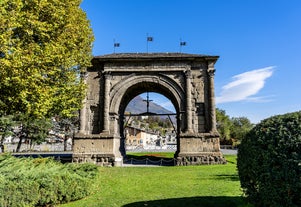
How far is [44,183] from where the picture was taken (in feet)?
25.0

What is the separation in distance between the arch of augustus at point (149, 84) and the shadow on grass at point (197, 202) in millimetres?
11840

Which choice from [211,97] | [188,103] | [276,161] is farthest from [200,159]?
[276,161]

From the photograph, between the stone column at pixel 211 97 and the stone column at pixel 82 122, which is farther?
the stone column at pixel 82 122

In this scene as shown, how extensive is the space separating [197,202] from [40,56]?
1059 cm

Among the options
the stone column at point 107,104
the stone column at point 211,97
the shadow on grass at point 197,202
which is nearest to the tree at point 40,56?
the stone column at point 107,104

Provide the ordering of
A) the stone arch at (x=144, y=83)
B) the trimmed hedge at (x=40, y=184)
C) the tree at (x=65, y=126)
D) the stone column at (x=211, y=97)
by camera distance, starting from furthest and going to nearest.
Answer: the tree at (x=65, y=126) → the stone arch at (x=144, y=83) → the stone column at (x=211, y=97) → the trimmed hedge at (x=40, y=184)

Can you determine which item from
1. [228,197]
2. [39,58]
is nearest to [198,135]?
[228,197]

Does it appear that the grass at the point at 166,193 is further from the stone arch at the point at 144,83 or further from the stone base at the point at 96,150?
the stone arch at the point at 144,83

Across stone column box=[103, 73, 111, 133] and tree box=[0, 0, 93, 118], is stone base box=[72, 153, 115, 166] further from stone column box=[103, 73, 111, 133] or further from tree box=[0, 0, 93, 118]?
tree box=[0, 0, 93, 118]

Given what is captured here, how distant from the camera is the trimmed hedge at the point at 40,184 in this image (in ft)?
21.9

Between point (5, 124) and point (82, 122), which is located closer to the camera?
point (82, 122)

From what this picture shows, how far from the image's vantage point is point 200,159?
20141mm

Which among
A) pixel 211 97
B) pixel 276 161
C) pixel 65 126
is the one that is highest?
pixel 211 97

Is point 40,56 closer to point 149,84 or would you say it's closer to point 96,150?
point 96,150
